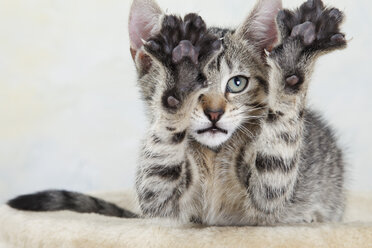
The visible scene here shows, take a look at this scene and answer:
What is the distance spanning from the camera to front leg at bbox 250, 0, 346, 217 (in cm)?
95

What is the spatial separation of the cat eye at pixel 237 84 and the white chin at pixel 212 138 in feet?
0.39

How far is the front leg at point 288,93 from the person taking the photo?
0.95 m

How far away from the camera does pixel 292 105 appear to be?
1.01 metres

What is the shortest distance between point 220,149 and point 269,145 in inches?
6.4

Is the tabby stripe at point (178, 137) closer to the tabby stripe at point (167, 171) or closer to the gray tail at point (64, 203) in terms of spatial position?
the tabby stripe at point (167, 171)

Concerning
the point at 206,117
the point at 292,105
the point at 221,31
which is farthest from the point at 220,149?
the point at 221,31

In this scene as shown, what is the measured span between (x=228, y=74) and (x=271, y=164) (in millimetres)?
252

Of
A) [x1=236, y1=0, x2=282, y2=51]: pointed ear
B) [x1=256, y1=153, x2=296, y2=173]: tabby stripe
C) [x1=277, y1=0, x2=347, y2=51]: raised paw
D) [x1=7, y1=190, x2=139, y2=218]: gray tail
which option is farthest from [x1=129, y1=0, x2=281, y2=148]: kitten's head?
[x1=7, y1=190, x2=139, y2=218]: gray tail

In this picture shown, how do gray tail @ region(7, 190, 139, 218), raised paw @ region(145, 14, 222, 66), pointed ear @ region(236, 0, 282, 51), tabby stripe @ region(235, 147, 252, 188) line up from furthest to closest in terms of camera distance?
1. gray tail @ region(7, 190, 139, 218)
2. pointed ear @ region(236, 0, 282, 51)
3. tabby stripe @ region(235, 147, 252, 188)
4. raised paw @ region(145, 14, 222, 66)

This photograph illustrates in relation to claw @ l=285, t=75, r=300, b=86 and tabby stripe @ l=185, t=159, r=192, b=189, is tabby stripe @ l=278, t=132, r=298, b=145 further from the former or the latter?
tabby stripe @ l=185, t=159, r=192, b=189

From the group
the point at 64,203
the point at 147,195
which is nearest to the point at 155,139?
the point at 147,195

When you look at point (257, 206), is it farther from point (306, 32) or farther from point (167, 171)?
point (306, 32)

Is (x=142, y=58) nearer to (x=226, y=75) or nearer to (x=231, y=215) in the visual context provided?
(x=226, y=75)

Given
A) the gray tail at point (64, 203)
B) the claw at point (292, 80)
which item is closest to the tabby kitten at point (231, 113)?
the claw at point (292, 80)
